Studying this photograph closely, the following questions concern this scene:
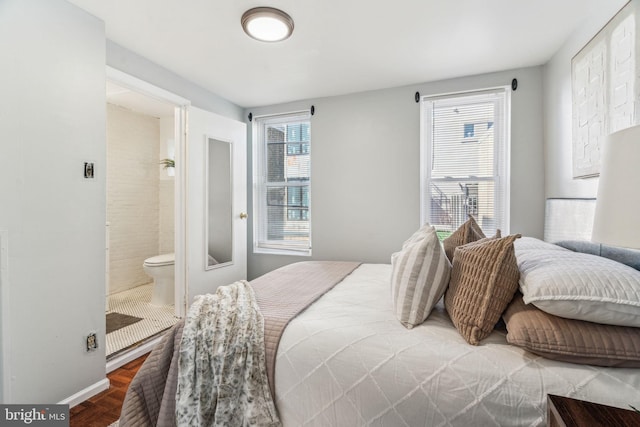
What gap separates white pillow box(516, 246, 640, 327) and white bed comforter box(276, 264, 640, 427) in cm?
18

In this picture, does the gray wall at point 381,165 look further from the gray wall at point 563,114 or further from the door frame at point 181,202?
the door frame at point 181,202

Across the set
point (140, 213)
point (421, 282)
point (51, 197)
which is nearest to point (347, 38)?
point (421, 282)

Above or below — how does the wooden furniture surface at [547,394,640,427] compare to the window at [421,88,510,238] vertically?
below

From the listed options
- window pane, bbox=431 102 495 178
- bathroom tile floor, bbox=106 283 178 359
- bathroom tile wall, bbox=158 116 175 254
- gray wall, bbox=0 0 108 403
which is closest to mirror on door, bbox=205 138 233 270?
bathroom tile floor, bbox=106 283 178 359

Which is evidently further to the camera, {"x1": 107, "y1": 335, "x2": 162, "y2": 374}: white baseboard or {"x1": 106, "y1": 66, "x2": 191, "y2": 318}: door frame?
{"x1": 106, "y1": 66, "x2": 191, "y2": 318}: door frame

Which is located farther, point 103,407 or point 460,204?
point 460,204

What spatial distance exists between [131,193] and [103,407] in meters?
2.99

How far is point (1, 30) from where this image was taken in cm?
152

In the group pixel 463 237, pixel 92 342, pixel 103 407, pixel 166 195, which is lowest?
pixel 103 407

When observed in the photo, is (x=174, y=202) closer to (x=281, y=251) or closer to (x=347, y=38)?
(x=281, y=251)

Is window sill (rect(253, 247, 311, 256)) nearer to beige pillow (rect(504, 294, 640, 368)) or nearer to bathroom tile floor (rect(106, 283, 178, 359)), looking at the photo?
bathroom tile floor (rect(106, 283, 178, 359))

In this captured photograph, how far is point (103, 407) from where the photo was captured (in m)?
1.81

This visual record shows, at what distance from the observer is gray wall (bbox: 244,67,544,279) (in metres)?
2.67

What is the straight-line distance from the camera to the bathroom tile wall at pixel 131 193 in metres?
3.86
